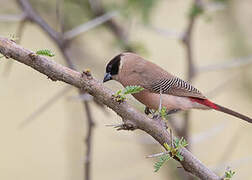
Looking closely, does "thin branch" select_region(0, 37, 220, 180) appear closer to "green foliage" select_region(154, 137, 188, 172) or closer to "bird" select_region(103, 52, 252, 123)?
"green foliage" select_region(154, 137, 188, 172)

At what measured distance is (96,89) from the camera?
7.19ft

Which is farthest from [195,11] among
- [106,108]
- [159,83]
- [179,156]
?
[179,156]

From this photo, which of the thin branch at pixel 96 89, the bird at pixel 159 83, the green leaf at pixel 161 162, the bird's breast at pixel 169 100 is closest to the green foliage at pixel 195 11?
the bird at pixel 159 83

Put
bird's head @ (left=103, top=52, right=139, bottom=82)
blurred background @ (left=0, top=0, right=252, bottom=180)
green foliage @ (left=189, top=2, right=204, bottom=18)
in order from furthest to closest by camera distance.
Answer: blurred background @ (left=0, top=0, right=252, bottom=180) < green foliage @ (left=189, top=2, right=204, bottom=18) < bird's head @ (left=103, top=52, right=139, bottom=82)

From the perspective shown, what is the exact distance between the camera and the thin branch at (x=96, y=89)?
217cm

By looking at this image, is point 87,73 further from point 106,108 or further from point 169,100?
point 106,108

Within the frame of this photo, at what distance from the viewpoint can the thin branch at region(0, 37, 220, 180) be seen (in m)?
2.17

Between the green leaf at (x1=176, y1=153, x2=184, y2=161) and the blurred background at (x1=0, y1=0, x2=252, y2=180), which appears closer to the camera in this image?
the green leaf at (x1=176, y1=153, x2=184, y2=161)

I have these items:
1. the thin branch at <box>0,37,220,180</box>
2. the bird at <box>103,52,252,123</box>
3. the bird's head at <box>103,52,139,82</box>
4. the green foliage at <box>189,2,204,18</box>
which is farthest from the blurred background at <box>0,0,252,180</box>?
the thin branch at <box>0,37,220,180</box>

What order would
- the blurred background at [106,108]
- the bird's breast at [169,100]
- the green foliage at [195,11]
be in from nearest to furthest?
the bird's breast at [169,100]
the green foliage at [195,11]
the blurred background at [106,108]

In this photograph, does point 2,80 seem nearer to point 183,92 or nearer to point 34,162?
point 34,162

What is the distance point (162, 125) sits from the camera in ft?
7.58

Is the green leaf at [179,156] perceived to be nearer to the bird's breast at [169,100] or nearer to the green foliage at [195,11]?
the bird's breast at [169,100]

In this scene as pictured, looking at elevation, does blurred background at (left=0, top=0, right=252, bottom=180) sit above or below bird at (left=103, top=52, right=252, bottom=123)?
above
